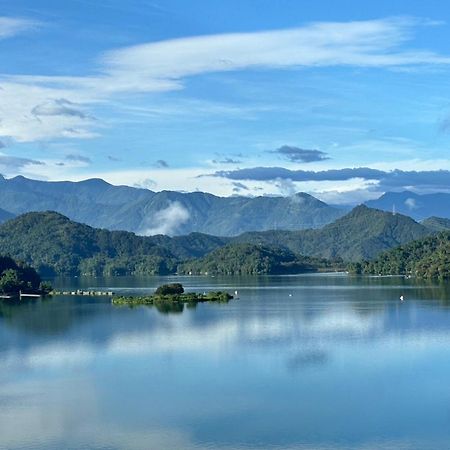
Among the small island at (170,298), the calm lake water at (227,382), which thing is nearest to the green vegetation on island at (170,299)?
the small island at (170,298)

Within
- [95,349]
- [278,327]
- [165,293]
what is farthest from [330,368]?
[165,293]

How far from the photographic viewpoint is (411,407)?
130 ft

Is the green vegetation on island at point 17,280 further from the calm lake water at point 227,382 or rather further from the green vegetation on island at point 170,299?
the calm lake water at point 227,382

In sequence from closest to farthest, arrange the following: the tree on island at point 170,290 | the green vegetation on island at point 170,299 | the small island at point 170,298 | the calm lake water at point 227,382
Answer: the calm lake water at point 227,382, the green vegetation on island at point 170,299, the small island at point 170,298, the tree on island at point 170,290

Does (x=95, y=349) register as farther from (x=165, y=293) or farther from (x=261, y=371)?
(x=165, y=293)

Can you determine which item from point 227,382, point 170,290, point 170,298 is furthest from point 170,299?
point 227,382

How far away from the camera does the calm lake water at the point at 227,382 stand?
3516 centimetres

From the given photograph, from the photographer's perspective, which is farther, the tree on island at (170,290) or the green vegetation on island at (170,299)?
the tree on island at (170,290)

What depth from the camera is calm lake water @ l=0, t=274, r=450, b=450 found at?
1384 inches

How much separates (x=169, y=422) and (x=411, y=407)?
11154 mm

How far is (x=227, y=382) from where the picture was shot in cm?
4628

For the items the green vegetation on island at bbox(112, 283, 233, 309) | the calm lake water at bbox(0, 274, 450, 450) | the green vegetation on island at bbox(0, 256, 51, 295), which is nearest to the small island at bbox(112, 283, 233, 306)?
the green vegetation on island at bbox(112, 283, 233, 309)

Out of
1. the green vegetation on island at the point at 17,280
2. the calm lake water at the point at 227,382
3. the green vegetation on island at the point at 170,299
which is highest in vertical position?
the green vegetation on island at the point at 17,280

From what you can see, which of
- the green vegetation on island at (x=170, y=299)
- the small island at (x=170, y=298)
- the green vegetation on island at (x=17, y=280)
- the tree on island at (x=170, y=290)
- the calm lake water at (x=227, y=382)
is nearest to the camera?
the calm lake water at (x=227, y=382)
